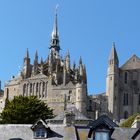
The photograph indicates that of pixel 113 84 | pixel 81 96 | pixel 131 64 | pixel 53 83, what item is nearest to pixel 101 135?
pixel 81 96

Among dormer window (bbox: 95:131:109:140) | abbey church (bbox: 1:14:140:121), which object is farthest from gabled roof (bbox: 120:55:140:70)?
dormer window (bbox: 95:131:109:140)

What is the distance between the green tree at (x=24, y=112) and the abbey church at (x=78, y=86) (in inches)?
1976

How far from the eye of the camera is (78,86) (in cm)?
16250

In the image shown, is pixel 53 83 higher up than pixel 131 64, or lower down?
lower down

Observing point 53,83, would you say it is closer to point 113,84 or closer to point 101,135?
point 113,84

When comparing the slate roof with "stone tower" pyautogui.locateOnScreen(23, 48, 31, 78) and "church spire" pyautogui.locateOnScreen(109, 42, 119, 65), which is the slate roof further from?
"stone tower" pyautogui.locateOnScreen(23, 48, 31, 78)

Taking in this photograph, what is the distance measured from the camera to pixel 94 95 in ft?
551

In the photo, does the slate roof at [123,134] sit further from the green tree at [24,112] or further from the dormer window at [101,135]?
the green tree at [24,112]

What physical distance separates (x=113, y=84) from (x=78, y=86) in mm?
10129

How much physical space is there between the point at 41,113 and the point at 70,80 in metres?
66.0

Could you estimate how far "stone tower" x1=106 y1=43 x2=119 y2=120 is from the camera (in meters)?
164

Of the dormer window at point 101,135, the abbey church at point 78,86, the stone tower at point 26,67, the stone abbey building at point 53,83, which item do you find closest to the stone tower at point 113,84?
the abbey church at point 78,86

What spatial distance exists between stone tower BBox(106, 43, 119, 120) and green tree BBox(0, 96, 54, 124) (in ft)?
181

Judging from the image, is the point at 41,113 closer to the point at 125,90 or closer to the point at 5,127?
the point at 5,127
